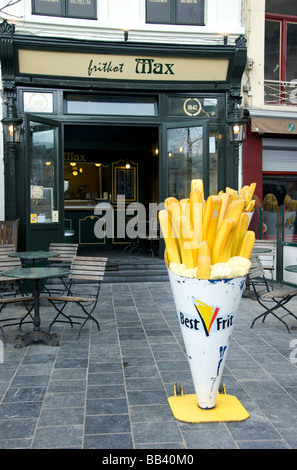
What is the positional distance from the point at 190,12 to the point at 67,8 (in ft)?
8.13

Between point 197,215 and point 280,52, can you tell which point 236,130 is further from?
point 197,215

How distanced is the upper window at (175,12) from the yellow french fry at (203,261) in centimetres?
750

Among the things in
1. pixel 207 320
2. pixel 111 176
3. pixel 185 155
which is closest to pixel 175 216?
pixel 207 320

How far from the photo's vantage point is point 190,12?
919cm

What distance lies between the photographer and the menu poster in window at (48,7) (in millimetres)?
8609

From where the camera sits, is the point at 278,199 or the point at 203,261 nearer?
the point at 203,261

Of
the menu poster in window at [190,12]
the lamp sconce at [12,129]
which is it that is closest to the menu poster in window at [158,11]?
the menu poster in window at [190,12]

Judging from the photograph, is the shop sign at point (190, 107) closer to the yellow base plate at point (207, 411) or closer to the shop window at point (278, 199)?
the shop window at point (278, 199)

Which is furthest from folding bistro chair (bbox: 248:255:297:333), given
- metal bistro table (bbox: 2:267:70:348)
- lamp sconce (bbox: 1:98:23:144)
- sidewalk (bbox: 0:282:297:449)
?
lamp sconce (bbox: 1:98:23:144)

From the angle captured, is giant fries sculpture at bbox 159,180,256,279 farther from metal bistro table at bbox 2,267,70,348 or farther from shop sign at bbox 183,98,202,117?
shop sign at bbox 183,98,202,117

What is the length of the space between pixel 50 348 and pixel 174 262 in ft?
8.00

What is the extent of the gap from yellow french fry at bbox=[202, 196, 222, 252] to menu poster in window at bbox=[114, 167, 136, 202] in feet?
29.9

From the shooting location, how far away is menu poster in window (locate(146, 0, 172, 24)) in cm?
902

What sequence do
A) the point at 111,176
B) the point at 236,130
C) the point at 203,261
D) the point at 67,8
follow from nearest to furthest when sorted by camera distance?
the point at 203,261
the point at 67,8
the point at 236,130
the point at 111,176
